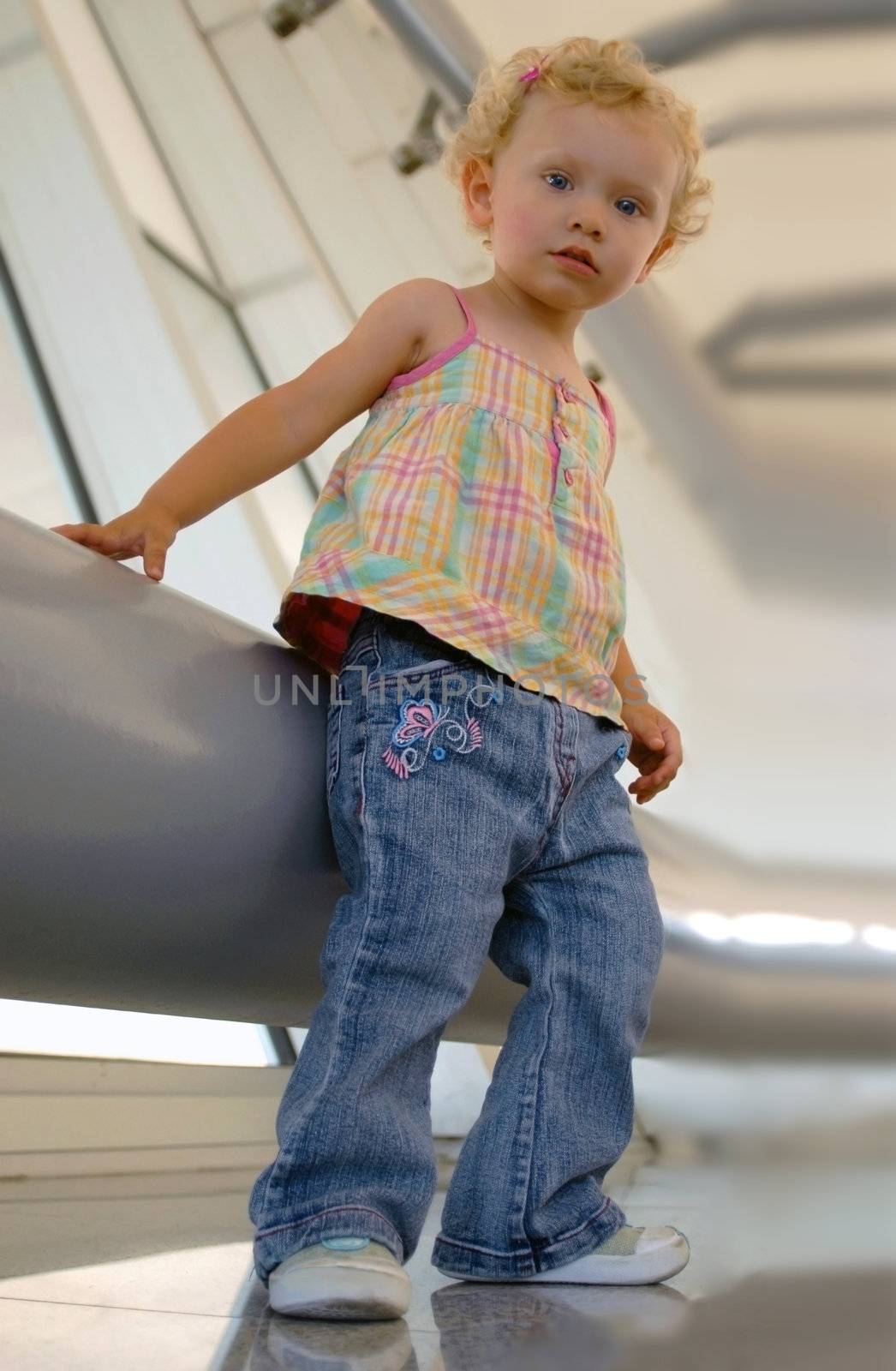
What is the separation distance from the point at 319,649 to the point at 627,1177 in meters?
0.89

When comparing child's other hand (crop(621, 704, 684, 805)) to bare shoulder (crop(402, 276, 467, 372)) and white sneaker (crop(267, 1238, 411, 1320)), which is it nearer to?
bare shoulder (crop(402, 276, 467, 372))

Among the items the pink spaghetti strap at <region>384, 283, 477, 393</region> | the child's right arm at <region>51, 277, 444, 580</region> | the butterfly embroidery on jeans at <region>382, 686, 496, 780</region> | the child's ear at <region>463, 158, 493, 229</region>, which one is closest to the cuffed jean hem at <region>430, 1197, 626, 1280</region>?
the butterfly embroidery on jeans at <region>382, 686, 496, 780</region>

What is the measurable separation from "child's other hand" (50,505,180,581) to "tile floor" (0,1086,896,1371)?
1.26 ft

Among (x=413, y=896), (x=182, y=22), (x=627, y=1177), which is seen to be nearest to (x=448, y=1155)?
(x=627, y=1177)

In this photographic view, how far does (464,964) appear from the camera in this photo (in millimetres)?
782

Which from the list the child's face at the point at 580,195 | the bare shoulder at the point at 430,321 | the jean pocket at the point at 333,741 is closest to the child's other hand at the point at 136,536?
the jean pocket at the point at 333,741

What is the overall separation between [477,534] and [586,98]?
0.34 m

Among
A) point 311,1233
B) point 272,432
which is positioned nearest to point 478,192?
point 272,432

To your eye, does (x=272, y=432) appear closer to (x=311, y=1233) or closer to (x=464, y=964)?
(x=464, y=964)

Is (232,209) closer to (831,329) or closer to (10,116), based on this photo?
(10,116)

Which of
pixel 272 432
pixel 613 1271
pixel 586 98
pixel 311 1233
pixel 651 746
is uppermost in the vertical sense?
pixel 586 98

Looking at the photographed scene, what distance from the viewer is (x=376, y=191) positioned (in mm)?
2729

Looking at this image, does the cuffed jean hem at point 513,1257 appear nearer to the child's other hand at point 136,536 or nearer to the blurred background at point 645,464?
the blurred background at point 645,464

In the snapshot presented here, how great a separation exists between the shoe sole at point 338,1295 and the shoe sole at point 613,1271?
15 cm
